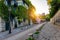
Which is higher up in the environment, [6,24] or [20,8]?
[20,8]

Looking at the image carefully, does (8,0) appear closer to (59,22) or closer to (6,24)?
(6,24)

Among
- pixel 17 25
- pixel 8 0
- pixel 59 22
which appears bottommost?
pixel 17 25

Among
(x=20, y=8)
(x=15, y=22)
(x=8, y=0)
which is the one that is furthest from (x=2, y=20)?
(x=20, y=8)

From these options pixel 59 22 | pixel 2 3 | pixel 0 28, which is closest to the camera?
pixel 59 22

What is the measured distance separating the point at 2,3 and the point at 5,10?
1498 mm

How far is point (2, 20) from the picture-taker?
3453cm

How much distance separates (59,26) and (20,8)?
3941cm

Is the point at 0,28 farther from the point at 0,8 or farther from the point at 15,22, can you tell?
the point at 15,22

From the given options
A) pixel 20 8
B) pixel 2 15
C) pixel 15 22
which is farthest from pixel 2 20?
pixel 20 8

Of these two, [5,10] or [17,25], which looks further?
[17,25]

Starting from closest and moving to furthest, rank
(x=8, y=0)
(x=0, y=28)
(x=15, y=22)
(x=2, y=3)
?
1. (x=0, y=28)
2. (x=2, y=3)
3. (x=8, y=0)
4. (x=15, y=22)

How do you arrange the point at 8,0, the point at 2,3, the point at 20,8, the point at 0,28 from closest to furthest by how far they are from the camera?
the point at 0,28, the point at 2,3, the point at 8,0, the point at 20,8

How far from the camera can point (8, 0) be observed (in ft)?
136

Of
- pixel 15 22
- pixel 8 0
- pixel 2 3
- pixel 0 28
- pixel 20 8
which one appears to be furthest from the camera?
pixel 20 8
